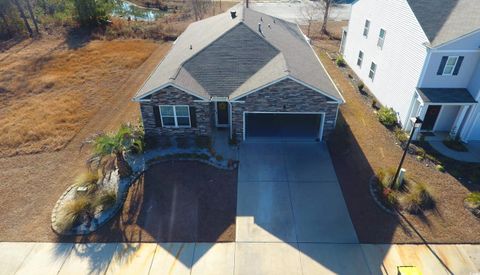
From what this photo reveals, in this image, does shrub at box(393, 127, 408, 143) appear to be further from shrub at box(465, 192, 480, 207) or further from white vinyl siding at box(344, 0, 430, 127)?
shrub at box(465, 192, 480, 207)

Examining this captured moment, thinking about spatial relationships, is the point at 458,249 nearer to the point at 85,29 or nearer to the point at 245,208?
the point at 245,208

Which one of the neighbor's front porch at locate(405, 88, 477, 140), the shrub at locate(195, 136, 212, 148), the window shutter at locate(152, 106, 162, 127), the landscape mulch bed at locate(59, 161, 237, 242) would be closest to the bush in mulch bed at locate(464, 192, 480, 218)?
the neighbor's front porch at locate(405, 88, 477, 140)

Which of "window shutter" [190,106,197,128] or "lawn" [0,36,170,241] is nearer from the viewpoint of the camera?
"lawn" [0,36,170,241]

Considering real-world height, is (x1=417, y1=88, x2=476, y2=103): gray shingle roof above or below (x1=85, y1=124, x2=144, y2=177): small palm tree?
above

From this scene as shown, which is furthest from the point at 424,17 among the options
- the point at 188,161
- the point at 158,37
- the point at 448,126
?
the point at 158,37

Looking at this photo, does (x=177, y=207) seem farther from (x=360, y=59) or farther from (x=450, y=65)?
(x=360, y=59)

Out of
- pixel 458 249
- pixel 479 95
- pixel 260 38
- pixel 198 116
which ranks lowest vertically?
pixel 458 249
